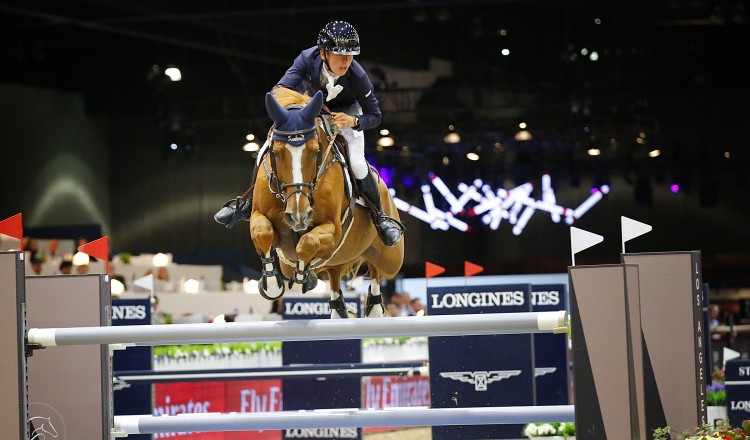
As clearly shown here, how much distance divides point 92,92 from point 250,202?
12658 mm

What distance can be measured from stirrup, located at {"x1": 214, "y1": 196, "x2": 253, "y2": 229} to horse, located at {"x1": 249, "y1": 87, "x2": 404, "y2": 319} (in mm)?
263

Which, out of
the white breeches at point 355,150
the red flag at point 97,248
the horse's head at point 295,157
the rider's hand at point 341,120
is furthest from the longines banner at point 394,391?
the horse's head at point 295,157

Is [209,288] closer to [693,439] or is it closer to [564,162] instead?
[564,162]

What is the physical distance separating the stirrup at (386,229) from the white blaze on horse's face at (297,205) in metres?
0.75

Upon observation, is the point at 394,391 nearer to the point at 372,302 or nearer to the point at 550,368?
the point at 550,368

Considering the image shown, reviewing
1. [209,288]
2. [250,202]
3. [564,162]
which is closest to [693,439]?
[250,202]

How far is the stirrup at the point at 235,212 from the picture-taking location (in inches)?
175

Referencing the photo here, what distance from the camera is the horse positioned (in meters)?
4.01

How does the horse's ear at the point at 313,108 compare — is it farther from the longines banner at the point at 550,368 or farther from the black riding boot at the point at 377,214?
the longines banner at the point at 550,368

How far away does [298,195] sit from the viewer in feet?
13.0

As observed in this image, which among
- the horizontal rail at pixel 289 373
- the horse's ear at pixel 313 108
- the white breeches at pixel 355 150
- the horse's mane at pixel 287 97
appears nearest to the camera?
the horse's ear at pixel 313 108

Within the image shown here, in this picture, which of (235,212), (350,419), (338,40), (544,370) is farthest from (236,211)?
(544,370)

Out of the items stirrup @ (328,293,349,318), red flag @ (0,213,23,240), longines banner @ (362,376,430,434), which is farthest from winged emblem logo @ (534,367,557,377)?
red flag @ (0,213,23,240)

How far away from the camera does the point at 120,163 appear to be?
16.4 metres
